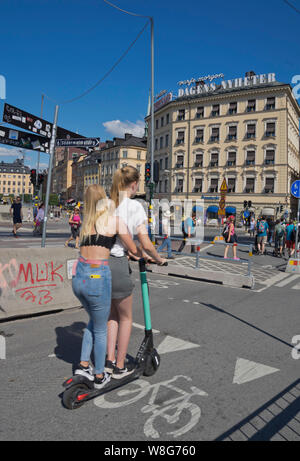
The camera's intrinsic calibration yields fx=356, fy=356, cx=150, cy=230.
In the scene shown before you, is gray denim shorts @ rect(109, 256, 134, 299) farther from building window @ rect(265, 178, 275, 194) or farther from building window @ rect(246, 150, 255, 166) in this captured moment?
building window @ rect(246, 150, 255, 166)

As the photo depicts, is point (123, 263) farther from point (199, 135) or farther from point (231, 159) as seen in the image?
point (199, 135)

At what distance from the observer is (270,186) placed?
152ft

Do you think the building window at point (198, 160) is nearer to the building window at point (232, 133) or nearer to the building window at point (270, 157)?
the building window at point (232, 133)

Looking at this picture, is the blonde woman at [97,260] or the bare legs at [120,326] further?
the bare legs at [120,326]

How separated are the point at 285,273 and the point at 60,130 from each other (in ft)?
26.3

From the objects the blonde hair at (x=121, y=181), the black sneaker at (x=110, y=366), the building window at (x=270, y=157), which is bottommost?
the black sneaker at (x=110, y=366)

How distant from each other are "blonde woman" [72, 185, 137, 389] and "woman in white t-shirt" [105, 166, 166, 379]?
13 centimetres

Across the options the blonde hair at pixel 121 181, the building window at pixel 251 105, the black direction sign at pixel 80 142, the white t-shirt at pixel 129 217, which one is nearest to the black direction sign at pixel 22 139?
the black direction sign at pixel 80 142

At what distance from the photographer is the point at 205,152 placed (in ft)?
171

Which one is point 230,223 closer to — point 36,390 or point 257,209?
point 36,390

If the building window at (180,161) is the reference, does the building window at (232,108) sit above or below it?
above

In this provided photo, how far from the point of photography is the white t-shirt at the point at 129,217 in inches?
122

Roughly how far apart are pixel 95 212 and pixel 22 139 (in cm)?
740

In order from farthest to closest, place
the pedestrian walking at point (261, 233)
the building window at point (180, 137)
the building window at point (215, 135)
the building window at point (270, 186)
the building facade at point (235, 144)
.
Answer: the building window at point (180, 137)
the building window at point (215, 135)
the building window at point (270, 186)
the building facade at point (235, 144)
the pedestrian walking at point (261, 233)
